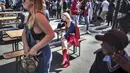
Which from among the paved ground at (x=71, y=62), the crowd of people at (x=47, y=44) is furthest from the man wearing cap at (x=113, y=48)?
the paved ground at (x=71, y=62)

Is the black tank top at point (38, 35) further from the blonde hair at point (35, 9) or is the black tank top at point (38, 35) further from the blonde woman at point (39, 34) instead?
the blonde hair at point (35, 9)

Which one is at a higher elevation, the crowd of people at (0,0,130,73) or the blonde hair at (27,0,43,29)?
the blonde hair at (27,0,43,29)

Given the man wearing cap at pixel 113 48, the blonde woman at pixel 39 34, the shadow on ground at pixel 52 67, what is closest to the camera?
the man wearing cap at pixel 113 48

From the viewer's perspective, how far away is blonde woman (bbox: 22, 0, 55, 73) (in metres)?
2.42

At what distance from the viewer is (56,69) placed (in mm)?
5000

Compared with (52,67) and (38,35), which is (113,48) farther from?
(52,67)

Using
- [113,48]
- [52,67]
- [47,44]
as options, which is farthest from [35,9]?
[52,67]

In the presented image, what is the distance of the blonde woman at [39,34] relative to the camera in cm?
242

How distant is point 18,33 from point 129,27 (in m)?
5.60

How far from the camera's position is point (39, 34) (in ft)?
8.18

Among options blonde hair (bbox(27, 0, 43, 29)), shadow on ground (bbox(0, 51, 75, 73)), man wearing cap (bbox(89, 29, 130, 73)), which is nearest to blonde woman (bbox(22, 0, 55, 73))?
blonde hair (bbox(27, 0, 43, 29))

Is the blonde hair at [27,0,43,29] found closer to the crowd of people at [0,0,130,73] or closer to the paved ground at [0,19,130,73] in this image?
the crowd of people at [0,0,130,73]

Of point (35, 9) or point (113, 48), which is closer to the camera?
point (113, 48)

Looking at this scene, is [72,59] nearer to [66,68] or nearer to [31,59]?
[66,68]
